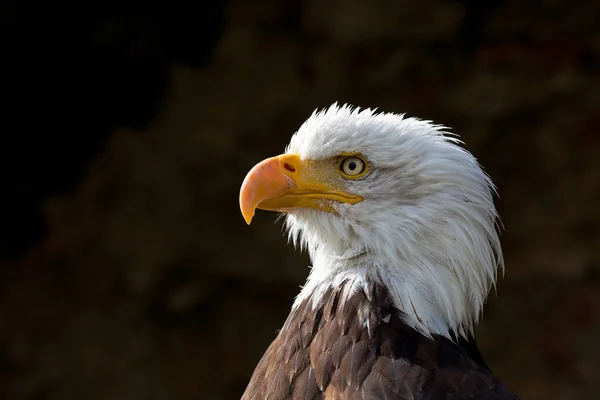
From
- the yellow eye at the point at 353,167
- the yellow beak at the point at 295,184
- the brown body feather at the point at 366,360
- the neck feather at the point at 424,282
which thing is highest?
the yellow eye at the point at 353,167

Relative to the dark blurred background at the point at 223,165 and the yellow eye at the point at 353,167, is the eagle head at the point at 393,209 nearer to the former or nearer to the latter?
the yellow eye at the point at 353,167

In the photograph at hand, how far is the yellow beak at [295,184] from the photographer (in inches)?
124

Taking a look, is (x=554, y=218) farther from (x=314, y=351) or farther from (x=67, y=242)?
(x=314, y=351)

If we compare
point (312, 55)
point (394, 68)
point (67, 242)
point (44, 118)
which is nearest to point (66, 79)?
point (44, 118)

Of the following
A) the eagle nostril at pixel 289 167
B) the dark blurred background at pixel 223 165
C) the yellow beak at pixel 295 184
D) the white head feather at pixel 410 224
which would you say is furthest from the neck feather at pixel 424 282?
the dark blurred background at pixel 223 165

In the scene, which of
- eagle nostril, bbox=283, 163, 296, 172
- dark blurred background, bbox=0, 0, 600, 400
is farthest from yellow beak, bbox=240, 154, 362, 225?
dark blurred background, bbox=0, 0, 600, 400

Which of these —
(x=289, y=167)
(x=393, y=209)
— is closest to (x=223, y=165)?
(x=289, y=167)

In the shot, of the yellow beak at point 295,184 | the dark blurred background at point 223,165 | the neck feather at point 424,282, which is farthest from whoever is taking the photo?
the dark blurred background at point 223,165

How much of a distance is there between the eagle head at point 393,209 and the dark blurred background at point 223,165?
3.62 metres

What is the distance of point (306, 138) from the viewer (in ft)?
10.7

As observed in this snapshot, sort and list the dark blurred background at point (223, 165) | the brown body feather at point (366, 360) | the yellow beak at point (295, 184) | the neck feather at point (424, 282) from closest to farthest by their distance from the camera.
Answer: the brown body feather at point (366, 360)
the neck feather at point (424, 282)
the yellow beak at point (295, 184)
the dark blurred background at point (223, 165)

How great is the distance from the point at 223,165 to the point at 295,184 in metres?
3.92

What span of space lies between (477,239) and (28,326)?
509 centimetres

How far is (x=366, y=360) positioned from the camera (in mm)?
2818
